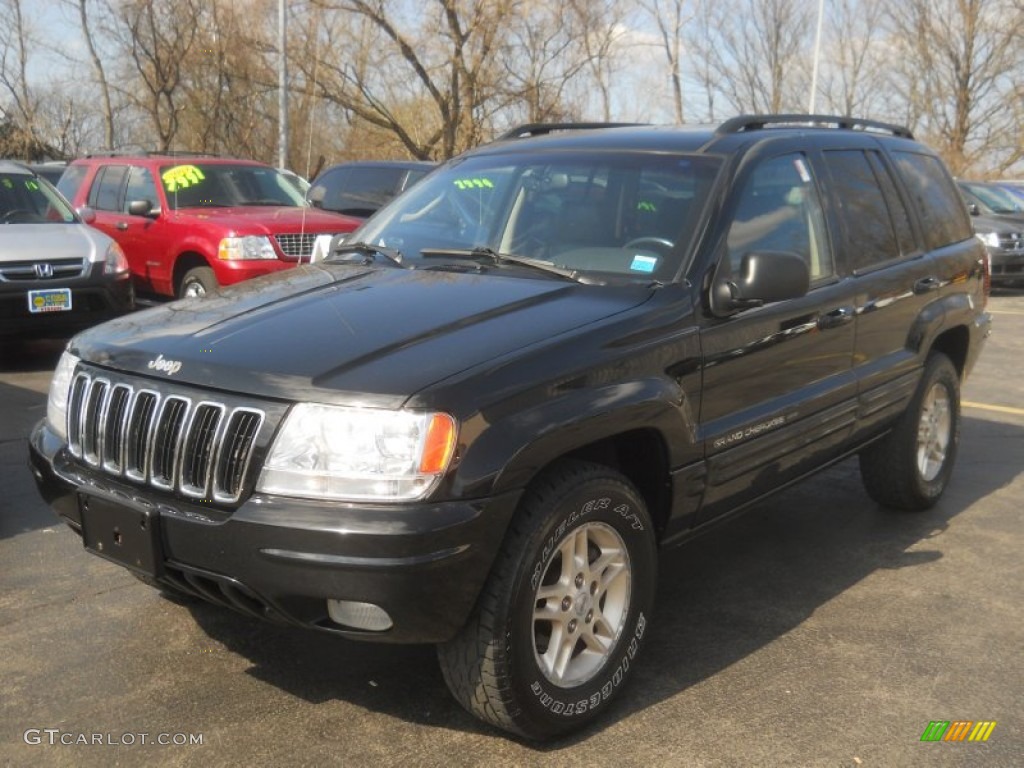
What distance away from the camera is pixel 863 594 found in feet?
14.6

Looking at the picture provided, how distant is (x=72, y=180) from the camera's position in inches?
482

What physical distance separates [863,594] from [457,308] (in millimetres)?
2169

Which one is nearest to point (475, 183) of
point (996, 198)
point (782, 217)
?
point (782, 217)

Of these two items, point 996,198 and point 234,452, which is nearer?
point 234,452

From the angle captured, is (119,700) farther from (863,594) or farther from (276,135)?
(276,135)

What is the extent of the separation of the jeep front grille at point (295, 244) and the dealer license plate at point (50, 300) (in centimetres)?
182

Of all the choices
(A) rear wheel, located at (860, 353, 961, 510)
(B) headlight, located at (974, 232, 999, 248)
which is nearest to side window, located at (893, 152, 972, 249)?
(A) rear wheel, located at (860, 353, 961, 510)

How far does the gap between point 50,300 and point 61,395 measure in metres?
5.35

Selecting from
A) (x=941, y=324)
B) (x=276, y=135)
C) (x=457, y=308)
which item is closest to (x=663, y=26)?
(x=276, y=135)

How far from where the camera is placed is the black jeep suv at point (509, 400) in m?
2.88

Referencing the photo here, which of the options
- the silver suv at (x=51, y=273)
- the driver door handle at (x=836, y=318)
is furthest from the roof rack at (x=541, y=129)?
the silver suv at (x=51, y=273)

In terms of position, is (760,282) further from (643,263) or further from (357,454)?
(357,454)

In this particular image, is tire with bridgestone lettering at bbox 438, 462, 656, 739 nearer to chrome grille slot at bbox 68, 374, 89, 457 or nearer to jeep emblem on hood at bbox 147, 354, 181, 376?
jeep emblem on hood at bbox 147, 354, 181, 376

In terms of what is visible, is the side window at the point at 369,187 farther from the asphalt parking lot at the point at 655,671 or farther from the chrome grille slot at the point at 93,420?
the chrome grille slot at the point at 93,420
